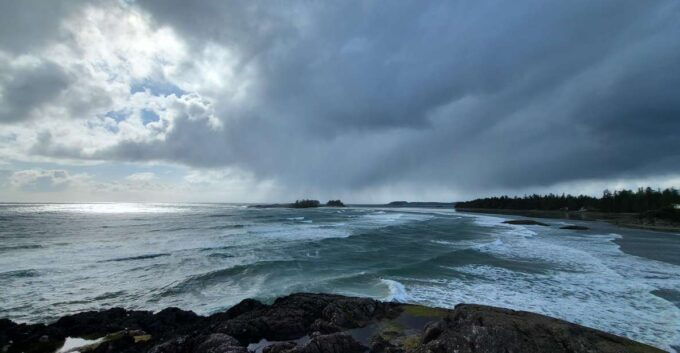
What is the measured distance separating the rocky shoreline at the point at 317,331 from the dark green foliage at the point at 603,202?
78.8 metres

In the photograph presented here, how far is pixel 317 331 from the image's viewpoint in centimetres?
998

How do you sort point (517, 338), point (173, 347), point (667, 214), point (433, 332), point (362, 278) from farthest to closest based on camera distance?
point (667, 214) < point (362, 278) < point (173, 347) < point (433, 332) < point (517, 338)

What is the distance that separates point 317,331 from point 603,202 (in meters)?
134

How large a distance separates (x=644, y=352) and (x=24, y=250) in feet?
127

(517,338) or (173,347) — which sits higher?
(517,338)

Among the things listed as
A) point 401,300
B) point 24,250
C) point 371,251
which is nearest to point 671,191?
point 371,251

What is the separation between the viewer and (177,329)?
10.3m

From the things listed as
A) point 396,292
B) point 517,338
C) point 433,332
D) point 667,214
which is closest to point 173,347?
point 433,332

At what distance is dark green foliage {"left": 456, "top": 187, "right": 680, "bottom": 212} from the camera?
87.1 meters

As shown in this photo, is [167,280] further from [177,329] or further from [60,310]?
[177,329]

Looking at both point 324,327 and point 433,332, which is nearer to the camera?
point 433,332

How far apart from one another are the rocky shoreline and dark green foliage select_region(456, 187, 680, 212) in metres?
78.8

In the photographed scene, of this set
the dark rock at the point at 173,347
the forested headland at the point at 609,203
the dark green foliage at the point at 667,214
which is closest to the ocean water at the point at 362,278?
the dark rock at the point at 173,347

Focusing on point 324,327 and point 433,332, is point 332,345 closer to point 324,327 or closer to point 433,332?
point 324,327
